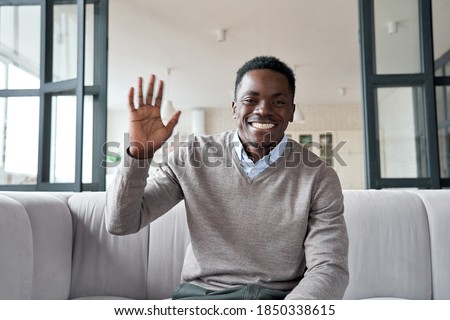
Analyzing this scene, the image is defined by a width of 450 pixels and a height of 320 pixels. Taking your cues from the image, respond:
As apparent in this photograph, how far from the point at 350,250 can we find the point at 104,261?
3.59 ft

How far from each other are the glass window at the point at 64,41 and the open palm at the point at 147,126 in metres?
2.11

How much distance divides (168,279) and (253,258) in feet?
2.57

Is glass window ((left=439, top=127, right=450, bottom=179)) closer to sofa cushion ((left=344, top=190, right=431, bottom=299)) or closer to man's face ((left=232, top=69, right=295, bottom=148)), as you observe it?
sofa cushion ((left=344, top=190, right=431, bottom=299))

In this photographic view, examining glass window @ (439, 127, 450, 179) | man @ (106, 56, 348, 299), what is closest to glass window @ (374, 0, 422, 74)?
glass window @ (439, 127, 450, 179)

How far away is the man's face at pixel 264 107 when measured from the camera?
49.9 inches

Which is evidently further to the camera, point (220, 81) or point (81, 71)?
point (220, 81)

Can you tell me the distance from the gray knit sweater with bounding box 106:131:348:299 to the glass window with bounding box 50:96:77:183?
184 centimetres

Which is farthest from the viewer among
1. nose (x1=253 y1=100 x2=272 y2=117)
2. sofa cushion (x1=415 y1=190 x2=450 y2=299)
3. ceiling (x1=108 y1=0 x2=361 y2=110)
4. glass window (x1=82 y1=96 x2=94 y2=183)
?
A: ceiling (x1=108 y1=0 x2=361 y2=110)

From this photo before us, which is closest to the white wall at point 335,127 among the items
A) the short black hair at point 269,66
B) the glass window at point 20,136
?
the glass window at point 20,136

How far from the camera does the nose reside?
126 centimetres

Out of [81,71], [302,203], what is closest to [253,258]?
[302,203]

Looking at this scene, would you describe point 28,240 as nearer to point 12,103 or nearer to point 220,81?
point 12,103

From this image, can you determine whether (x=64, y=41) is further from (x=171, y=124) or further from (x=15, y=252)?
(x=171, y=124)
